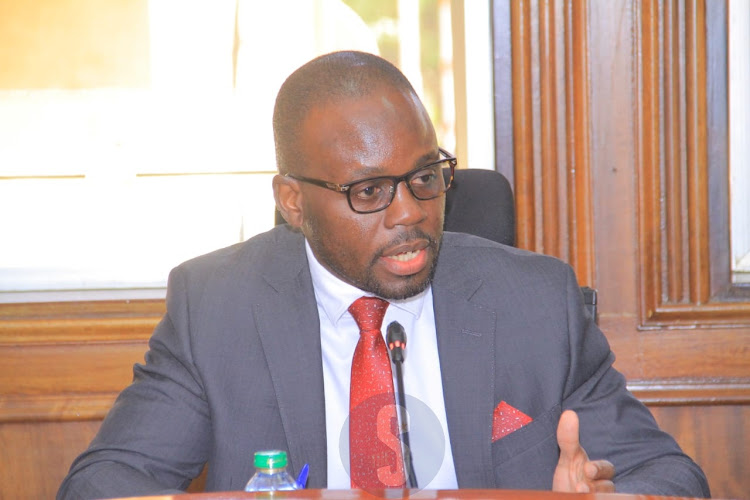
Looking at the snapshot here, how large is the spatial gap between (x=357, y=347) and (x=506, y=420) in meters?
0.30

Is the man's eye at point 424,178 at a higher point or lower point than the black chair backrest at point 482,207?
higher

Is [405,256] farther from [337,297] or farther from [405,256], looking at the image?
[337,297]

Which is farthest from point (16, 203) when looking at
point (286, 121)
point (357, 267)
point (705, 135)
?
point (705, 135)

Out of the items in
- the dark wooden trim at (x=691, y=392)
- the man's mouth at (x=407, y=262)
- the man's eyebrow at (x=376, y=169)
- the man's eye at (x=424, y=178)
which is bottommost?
the dark wooden trim at (x=691, y=392)

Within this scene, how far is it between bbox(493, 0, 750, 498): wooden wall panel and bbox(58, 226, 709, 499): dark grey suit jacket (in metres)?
0.82

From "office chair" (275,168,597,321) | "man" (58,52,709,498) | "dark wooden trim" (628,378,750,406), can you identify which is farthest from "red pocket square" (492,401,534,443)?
"dark wooden trim" (628,378,750,406)

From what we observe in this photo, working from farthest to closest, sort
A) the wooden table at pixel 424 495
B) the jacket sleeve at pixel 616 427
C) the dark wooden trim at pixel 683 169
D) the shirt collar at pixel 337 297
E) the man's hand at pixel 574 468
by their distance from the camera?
the dark wooden trim at pixel 683 169, the shirt collar at pixel 337 297, the jacket sleeve at pixel 616 427, the man's hand at pixel 574 468, the wooden table at pixel 424 495

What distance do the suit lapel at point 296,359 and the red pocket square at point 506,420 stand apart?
1.02ft

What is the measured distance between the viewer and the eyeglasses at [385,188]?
5.26ft

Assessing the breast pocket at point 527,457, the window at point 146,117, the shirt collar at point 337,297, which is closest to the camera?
the breast pocket at point 527,457

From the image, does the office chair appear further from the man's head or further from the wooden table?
the wooden table

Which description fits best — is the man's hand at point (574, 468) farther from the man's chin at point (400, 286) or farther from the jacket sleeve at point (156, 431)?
the jacket sleeve at point (156, 431)

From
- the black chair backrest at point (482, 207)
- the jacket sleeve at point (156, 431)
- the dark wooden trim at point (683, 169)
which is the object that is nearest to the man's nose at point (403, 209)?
the black chair backrest at point (482, 207)

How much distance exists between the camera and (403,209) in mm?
1593
